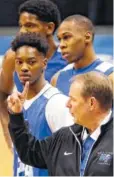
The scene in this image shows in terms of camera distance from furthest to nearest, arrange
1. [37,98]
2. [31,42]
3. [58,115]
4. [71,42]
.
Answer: [71,42] → [31,42] → [37,98] → [58,115]

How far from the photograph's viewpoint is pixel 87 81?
6.42ft

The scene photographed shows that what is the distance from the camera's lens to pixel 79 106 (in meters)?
1.94

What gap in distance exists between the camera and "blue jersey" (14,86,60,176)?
236cm

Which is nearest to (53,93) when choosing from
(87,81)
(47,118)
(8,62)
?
(47,118)

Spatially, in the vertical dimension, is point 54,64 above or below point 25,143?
below

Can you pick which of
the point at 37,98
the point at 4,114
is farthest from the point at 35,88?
the point at 4,114

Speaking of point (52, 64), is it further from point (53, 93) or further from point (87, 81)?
point (87, 81)

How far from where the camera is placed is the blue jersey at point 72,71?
2914 millimetres

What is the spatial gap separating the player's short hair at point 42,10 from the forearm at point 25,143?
4.49ft

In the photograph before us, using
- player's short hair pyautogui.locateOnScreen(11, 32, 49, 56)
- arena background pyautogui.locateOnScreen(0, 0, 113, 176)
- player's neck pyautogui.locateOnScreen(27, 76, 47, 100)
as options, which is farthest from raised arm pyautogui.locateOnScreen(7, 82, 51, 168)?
arena background pyautogui.locateOnScreen(0, 0, 113, 176)

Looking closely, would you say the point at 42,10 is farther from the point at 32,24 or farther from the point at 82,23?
the point at 82,23

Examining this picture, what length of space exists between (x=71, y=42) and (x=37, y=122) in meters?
0.81

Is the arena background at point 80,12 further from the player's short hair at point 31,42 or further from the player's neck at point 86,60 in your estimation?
the player's short hair at point 31,42

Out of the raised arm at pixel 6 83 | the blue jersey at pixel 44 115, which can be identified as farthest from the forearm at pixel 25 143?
the raised arm at pixel 6 83
